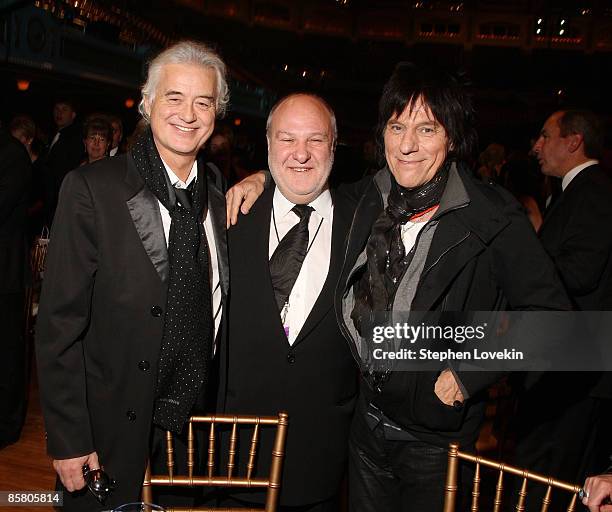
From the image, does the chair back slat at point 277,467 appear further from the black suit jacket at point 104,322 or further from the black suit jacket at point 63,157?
the black suit jacket at point 63,157

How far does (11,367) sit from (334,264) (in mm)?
2187

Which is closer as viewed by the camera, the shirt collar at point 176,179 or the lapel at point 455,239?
the lapel at point 455,239

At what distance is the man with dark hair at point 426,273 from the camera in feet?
5.34

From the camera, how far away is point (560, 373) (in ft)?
8.57

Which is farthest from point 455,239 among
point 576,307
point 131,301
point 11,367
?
point 11,367

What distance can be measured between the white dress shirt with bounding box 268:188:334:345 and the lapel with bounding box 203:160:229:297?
140 millimetres

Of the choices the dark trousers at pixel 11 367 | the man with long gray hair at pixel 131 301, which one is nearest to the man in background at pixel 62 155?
the dark trousers at pixel 11 367

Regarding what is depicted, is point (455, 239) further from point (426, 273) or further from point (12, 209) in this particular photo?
point (12, 209)

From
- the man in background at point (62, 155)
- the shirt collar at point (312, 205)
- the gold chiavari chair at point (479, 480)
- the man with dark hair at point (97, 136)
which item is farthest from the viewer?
the man in background at point (62, 155)

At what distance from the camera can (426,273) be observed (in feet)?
5.39

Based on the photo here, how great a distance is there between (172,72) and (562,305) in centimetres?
116

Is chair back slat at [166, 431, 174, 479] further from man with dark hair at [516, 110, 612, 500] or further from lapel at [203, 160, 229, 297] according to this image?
man with dark hair at [516, 110, 612, 500]

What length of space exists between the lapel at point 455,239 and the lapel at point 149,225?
2.12ft

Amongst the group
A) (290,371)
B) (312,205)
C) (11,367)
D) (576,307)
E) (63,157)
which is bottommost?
(11,367)
